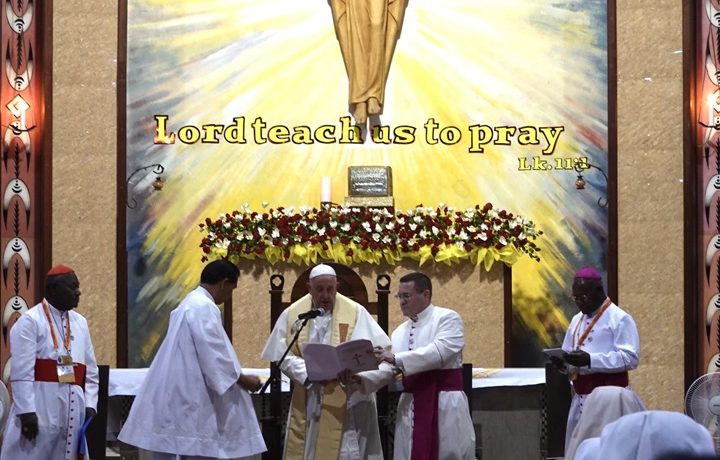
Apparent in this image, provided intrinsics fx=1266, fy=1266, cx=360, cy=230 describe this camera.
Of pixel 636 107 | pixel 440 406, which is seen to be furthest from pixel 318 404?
pixel 636 107

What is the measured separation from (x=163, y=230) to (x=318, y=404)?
4.27 m

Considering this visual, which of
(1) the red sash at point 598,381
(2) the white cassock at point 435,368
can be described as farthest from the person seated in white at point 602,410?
(2) the white cassock at point 435,368

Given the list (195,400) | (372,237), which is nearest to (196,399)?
(195,400)

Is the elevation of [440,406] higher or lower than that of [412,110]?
lower

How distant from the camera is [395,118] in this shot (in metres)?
12.4

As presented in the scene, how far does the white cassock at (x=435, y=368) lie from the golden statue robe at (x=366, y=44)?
4062 mm

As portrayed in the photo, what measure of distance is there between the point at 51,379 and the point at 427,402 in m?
2.51

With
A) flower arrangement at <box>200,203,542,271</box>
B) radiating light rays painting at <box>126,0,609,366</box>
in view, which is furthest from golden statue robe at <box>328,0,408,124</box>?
flower arrangement at <box>200,203,542,271</box>

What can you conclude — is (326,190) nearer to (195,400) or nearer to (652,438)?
(195,400)

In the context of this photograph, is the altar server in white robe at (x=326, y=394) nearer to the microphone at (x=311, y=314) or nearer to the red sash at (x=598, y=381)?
the microphone at (x=311, y=314)

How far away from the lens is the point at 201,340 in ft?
25.5

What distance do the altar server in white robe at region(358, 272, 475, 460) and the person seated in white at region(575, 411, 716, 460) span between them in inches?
184

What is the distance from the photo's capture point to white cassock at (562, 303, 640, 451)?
8336mm

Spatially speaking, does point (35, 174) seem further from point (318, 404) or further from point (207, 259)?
point (318, 404)
